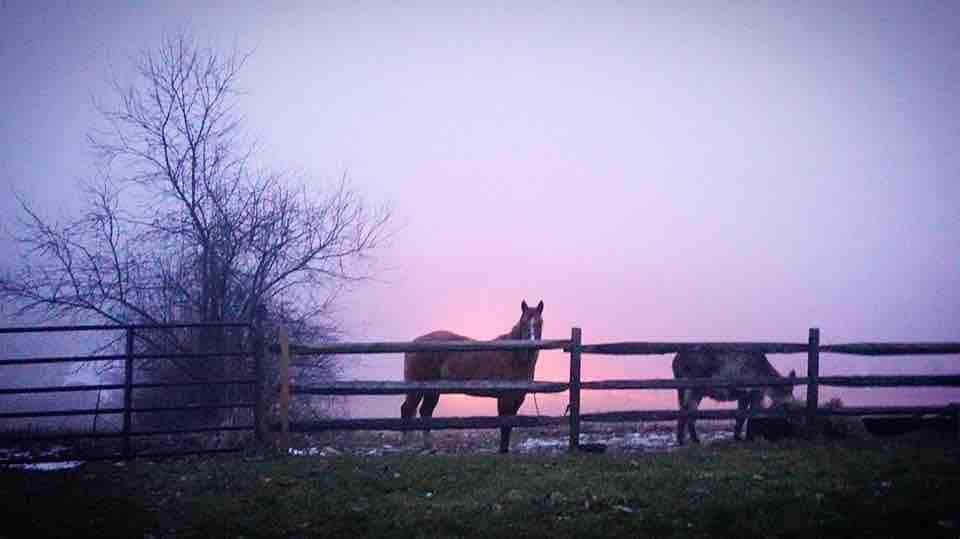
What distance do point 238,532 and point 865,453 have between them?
27.1 ft

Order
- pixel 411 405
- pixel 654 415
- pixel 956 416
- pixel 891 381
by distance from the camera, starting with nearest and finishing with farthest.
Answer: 1. pixel 654 415
2. pixel 956 416
3. pixel 891 381
4. pixel 411 405

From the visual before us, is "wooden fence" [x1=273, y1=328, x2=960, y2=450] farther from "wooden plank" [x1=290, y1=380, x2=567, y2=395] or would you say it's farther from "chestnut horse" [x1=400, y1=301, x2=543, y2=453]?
"chestnut horse" [x1=400, y1=301, x2=543, y2=453]

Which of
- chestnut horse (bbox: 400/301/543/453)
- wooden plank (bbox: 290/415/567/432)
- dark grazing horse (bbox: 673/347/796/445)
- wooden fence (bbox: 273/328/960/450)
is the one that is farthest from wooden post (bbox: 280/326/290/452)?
dark grazing horse (bbox: 673/347/796/445)

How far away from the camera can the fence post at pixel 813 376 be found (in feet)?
38.5

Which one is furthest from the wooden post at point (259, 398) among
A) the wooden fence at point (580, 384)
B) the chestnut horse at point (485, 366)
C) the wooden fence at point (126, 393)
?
the chestnut horse at point (485, 366)

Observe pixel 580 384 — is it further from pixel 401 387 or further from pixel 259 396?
pixel 259 396

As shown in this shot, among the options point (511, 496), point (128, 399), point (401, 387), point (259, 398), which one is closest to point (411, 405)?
point (401, 387)

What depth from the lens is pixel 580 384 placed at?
11.3 m

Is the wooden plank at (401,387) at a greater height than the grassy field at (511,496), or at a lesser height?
greater

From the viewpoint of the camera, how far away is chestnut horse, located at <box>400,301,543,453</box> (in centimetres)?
1196

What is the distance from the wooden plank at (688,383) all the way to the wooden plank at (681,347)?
472mm

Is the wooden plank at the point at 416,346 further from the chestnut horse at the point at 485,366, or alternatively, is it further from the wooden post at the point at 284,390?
the chestnut horse at the point at 485,366

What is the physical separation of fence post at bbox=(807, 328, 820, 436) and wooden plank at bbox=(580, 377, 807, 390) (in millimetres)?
178

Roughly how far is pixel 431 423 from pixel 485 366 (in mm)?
1975
